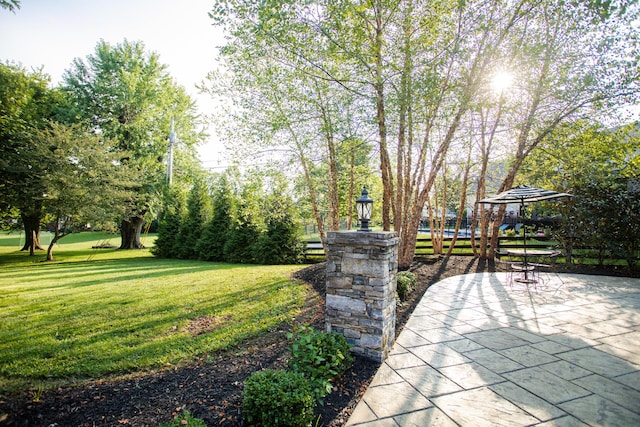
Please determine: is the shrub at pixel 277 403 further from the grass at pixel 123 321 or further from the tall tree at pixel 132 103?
the tall tree at pixel 132 103

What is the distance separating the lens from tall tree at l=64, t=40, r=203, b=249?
1432 centimetres

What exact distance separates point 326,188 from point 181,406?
7533 millimetres

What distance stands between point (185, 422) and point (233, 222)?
35.0 feet

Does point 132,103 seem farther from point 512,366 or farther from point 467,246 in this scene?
point 512,366

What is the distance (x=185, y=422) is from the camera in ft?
6.40

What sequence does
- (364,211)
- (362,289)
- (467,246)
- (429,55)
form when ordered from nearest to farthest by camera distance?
(362,289) → (364,211) → (429,55) → (467,246)

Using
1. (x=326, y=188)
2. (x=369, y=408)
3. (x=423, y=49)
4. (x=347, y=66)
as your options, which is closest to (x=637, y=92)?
(x=423, y=49)

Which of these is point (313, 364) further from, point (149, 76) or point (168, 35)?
point (149, 76)

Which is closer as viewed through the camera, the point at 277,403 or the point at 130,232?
the point at 277,403

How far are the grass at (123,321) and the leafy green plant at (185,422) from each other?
1.11 meters

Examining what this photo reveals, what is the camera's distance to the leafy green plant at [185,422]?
6.03 feet

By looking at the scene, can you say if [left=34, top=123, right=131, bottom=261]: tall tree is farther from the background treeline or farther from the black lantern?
the black lantern

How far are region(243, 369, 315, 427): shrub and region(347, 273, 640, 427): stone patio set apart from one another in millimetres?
363

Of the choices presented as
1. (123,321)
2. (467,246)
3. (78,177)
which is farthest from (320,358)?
(78,177)
